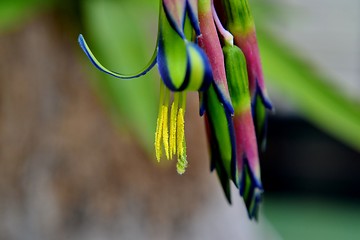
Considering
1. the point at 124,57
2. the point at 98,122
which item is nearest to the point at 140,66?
the point at 124,57

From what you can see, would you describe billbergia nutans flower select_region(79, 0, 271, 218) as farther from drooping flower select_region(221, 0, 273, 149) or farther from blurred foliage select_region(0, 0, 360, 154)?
blurred foliage select_region(0, 0, 360, 154)

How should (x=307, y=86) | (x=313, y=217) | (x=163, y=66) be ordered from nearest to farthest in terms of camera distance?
1. (x=163, y=66)
2. (x=307, y=86)
3. (x=313, y=217)

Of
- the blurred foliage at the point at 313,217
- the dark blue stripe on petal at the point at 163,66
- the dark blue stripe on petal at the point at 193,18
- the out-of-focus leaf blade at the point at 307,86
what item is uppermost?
the dark blue stripe on petal at the point at 193,18

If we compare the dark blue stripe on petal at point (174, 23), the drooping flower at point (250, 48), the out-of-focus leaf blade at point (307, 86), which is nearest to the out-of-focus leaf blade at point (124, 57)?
the out-of-focus leaf blade at point (307, 86)

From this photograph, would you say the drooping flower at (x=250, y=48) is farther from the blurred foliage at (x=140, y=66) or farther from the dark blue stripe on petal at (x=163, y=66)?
the blurred foliage at (x=140, y=66)

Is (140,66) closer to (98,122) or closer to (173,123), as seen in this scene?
(98,122)

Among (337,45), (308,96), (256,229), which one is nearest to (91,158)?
(308,96)

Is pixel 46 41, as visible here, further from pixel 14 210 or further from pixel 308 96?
pixel 308 96

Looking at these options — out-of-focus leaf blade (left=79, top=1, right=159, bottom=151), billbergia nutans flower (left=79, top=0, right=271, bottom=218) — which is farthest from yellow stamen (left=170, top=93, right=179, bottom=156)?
out-of-focus leaf blade (left=79, top=1, right=159, bottom=151)
